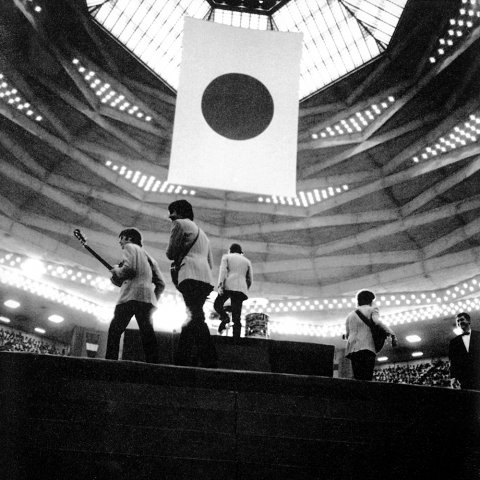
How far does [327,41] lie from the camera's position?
19.5 m

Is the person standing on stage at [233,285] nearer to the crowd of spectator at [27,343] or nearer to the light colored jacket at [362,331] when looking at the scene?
the light colored jacket at [362,331]

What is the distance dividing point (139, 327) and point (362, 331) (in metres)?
2.92

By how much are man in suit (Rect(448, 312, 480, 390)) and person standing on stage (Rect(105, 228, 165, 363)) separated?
12.6ft

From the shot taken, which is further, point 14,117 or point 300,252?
point 300,252

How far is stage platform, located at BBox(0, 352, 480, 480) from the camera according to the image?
12.4 ft

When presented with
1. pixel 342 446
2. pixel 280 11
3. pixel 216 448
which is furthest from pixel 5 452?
pixel 280 11

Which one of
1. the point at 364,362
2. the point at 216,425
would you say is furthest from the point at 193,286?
the point at 364,362

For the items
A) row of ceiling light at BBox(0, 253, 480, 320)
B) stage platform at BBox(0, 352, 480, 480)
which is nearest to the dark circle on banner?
row of ceiling light at BBox(0, 253, 480, 320)

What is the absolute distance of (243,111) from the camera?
14461mm

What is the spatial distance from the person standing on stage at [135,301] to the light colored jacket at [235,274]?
6.10ft

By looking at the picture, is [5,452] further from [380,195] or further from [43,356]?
[380,195]

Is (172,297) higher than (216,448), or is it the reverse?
(172,297)

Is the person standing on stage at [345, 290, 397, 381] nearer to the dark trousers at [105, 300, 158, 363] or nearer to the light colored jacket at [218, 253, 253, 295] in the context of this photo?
the light colored jacket at [218, 253, 253, 295]

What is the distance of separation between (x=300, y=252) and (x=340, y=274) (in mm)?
2101
